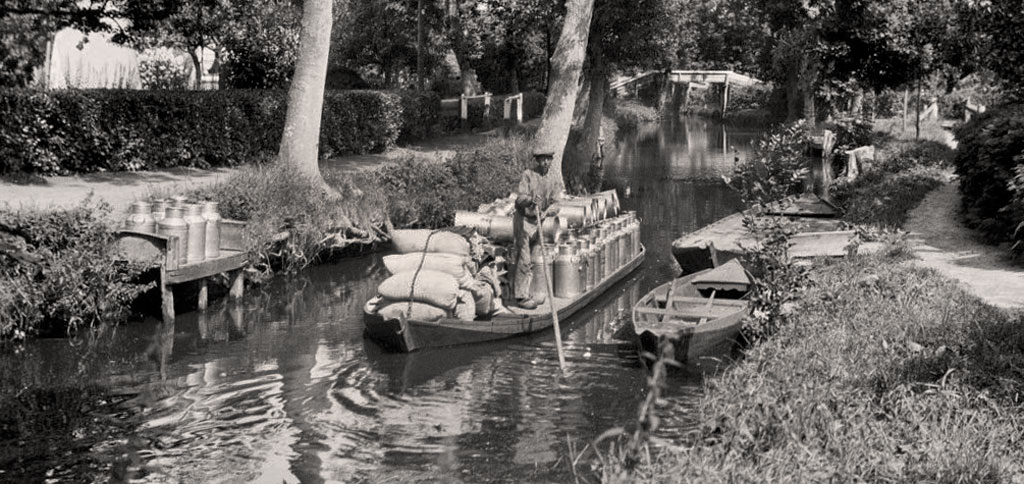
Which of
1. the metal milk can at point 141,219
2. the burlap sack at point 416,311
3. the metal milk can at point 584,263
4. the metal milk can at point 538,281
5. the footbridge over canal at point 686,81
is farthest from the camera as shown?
the footbridge over canal at point 686,81

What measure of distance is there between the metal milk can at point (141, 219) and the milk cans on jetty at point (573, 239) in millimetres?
4194

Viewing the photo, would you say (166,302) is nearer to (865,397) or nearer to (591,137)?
(865,397)

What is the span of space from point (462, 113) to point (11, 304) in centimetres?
2371

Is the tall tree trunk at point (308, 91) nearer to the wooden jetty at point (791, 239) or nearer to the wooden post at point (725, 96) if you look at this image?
the wooden jetty at point (791, 239)

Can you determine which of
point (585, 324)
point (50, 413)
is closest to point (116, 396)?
point (50, 413)

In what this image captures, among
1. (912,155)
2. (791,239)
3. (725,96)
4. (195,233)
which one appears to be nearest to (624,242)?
(791,239)

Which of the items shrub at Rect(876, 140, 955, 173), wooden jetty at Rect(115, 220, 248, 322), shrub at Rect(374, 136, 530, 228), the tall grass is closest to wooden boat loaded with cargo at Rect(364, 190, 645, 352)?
wooden jetty at Rect(115, 220, 248, 322)

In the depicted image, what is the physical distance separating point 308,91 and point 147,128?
309 cm

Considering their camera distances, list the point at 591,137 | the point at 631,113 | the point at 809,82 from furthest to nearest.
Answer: the point at 631,113
the point at 591,137
the point at 809,82

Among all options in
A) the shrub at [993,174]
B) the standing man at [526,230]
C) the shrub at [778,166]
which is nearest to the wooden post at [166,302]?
the standing man at [526,230]

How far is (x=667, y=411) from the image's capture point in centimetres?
1055

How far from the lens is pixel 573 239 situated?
1555 cm

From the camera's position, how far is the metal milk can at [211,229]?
1477 centimetres

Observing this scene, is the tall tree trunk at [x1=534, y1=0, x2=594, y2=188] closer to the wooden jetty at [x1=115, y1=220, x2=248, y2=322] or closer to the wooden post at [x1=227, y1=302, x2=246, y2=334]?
the wooden post at [x1=227, y1=302, x2=246, y2=334]
